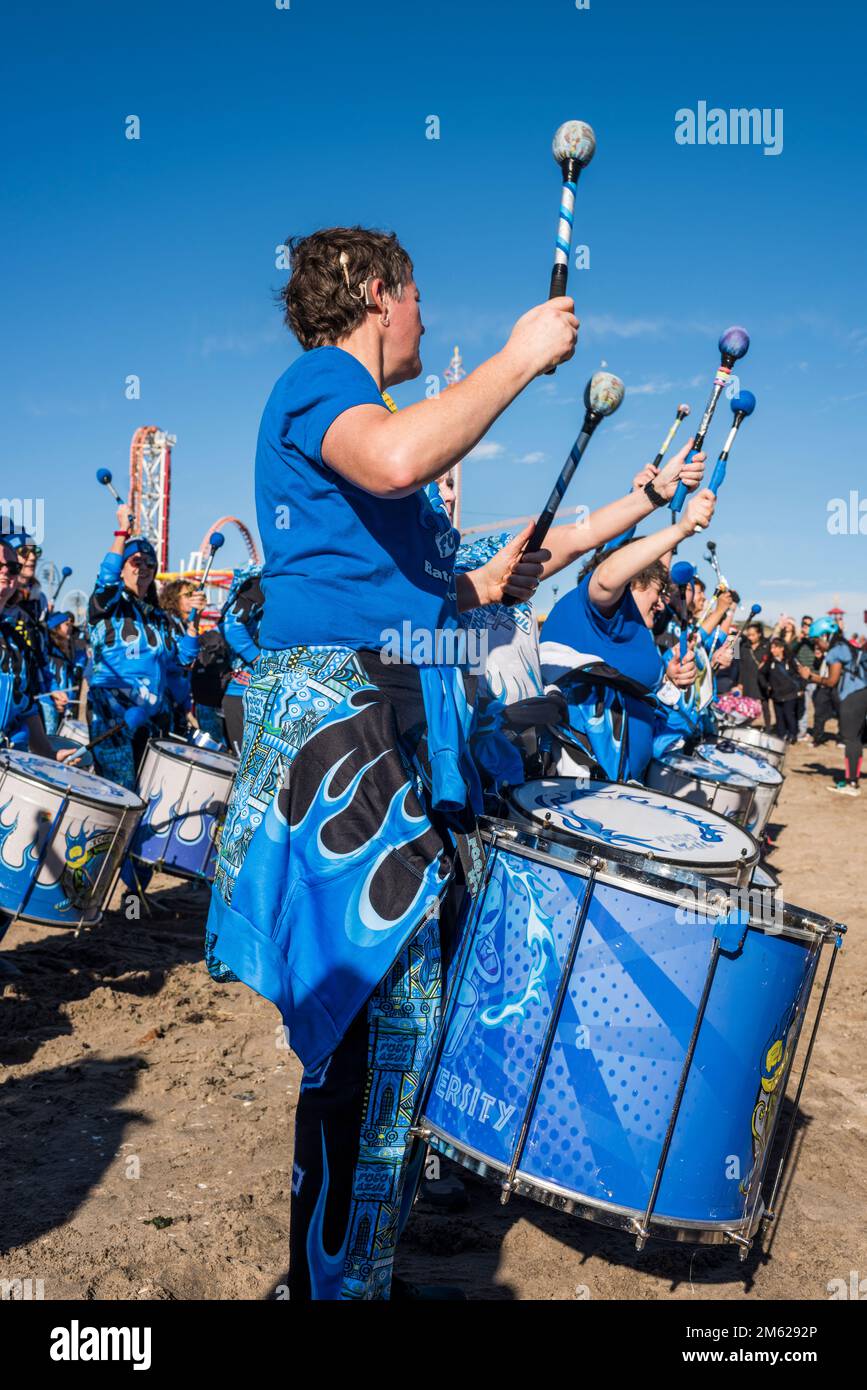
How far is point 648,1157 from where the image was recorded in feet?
6.59

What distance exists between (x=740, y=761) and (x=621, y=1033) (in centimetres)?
547

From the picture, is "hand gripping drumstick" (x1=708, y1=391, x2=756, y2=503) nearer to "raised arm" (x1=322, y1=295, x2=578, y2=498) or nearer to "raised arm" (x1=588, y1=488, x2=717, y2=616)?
"raised arm" (x1=588, y1=488, x2=717, y2=616)

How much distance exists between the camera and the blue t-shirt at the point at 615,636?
369 cm

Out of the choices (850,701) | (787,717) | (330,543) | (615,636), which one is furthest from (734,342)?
(787,717)

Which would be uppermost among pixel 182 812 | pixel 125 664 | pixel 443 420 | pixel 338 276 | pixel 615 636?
pixel 338 276

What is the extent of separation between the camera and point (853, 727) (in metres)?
13.5

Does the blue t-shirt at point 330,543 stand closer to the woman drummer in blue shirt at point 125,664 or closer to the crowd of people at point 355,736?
the crowd of people at point 355,736

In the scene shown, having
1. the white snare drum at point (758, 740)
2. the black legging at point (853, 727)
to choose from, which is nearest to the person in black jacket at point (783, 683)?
the black legging at point (853, 727)

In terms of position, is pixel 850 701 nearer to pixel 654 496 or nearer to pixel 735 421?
pixel 735 421

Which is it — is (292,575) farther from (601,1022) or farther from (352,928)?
(601,1022)

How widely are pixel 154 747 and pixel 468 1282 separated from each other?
3.59 meters

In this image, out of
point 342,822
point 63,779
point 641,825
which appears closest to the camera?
point 342,822

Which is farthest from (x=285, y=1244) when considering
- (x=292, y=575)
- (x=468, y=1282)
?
(x=292, y=575)

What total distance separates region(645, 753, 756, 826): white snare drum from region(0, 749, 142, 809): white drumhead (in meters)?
2.69
